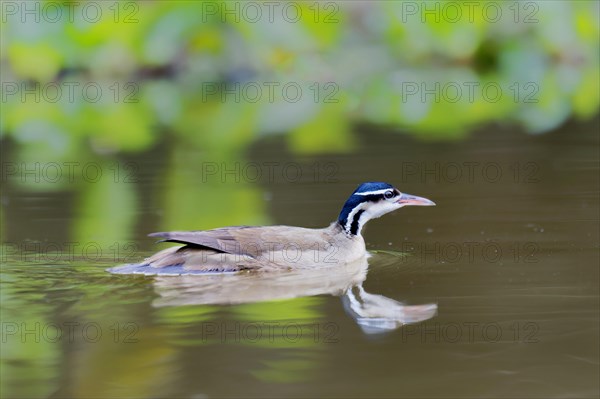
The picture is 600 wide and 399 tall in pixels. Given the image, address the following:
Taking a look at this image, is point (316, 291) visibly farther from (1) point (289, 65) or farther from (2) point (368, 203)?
(1) point (289, 65)

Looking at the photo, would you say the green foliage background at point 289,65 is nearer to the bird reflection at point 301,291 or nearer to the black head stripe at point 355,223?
the black head stripe at point 355,223

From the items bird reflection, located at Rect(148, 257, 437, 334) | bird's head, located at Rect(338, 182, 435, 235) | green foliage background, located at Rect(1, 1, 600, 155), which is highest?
green foliage background, located at Rect(1, 1, 600, 155)

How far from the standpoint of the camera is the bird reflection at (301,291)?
27.6 feet

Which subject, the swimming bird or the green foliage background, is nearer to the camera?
the swimming bird

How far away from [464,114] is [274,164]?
6.78 meters

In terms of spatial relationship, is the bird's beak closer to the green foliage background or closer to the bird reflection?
the bird reflection

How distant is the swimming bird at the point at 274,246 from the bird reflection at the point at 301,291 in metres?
0.09

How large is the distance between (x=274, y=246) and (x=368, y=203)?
111 centimetres

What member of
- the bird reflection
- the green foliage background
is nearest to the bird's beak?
the bird reflection

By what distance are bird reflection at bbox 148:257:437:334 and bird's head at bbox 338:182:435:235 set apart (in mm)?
444

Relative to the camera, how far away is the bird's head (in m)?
10.9

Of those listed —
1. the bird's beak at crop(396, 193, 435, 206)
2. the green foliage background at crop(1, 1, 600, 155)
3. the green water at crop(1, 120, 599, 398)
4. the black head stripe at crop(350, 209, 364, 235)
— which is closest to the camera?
the green water at crop(1, 120, 599, 398)

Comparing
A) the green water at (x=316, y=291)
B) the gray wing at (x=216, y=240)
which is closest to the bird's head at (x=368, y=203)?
the green water at (x=316, y=291)

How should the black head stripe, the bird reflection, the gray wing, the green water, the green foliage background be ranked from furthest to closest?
1. the green foliage background
2. the black head stripe
3. the gray wing
4. the bird reflection
5. the green water
